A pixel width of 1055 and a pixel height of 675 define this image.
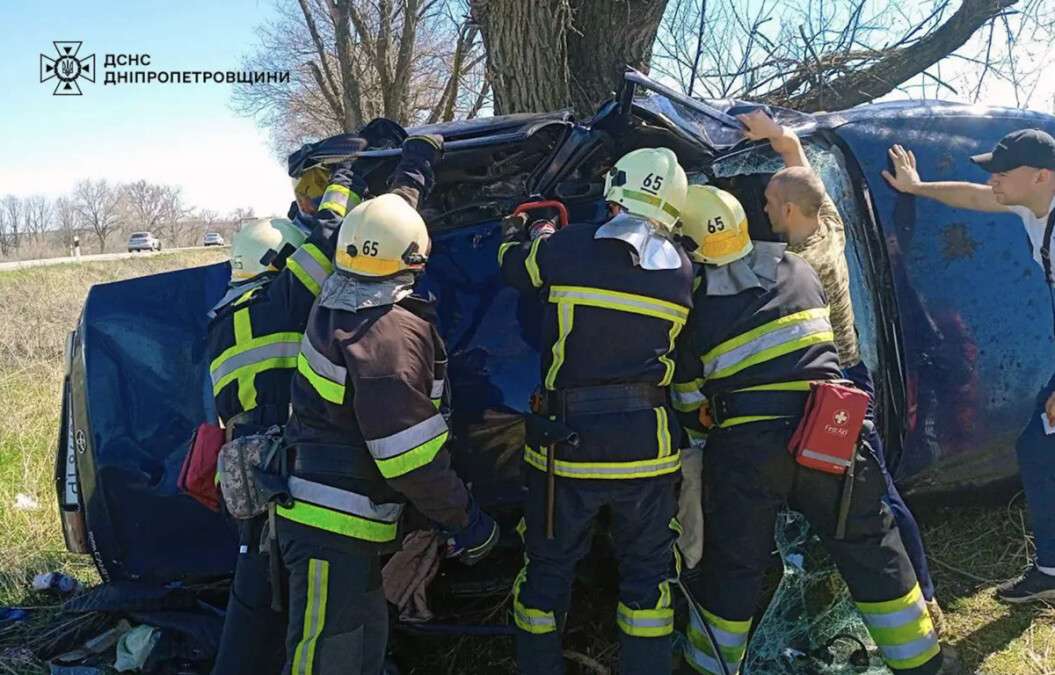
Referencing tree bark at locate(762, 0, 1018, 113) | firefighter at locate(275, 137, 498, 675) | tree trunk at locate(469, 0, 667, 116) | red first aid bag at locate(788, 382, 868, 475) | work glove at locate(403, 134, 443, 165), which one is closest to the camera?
firefighter at locate(275, 137, 498, 675)

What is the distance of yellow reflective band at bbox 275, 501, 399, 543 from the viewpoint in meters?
2.38

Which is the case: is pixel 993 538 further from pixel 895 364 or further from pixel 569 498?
pixel 569 498

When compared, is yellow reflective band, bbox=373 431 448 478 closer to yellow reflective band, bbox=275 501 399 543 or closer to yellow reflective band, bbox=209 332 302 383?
yellow reflective band, bbox=275 501 399 543

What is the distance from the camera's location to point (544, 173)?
3066 millimetres

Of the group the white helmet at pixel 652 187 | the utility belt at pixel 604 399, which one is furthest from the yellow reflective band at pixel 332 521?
the white helmet at pixel 652 187

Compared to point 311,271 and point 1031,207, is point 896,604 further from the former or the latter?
point 311,271

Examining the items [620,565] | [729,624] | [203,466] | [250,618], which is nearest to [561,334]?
[620,565]

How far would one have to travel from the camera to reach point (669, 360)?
8.80 ft

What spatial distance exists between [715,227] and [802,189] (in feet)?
1.30

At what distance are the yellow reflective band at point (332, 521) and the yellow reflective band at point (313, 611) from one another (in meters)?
0.11

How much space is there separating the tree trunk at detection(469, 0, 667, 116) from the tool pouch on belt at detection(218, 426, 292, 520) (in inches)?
110

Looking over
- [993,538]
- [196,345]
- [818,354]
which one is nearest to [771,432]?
[818,354]

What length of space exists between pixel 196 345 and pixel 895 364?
2.58 m

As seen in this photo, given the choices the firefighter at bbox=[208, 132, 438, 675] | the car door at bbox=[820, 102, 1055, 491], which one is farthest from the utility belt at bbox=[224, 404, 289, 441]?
the car door at bbox=[820, 102, 1055, 491]
